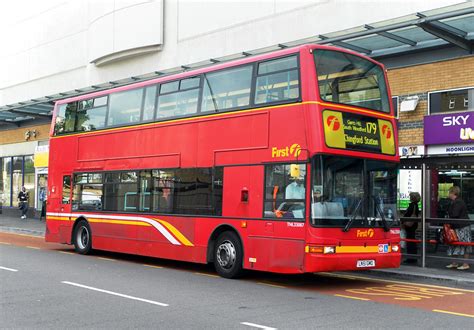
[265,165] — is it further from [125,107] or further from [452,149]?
[452,149]

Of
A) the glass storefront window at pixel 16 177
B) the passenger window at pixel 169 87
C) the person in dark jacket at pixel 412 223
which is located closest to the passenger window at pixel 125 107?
the passenger window at pixel 169 87

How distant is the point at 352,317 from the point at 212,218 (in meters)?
4.71

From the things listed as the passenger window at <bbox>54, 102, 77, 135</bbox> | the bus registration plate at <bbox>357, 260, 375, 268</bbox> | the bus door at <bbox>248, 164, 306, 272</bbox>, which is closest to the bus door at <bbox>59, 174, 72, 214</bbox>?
the passenger window at <bbox>54, 102, 77, 135</bbox>

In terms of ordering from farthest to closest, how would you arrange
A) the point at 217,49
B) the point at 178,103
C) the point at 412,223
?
the point at 217,49 < the point at 412,223 < the point at 178,103

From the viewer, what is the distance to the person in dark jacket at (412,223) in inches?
557

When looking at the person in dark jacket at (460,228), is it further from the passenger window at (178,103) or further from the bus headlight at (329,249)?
the passenger window at (178,103)

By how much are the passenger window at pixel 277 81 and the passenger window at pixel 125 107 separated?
408cm

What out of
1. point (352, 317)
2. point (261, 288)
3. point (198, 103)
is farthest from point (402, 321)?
point (198, 103)

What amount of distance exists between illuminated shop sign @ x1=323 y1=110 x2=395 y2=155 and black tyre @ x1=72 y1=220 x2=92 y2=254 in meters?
8.19

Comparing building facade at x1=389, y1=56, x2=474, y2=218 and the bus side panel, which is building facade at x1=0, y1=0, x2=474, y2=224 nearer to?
building facade at x1=389, y1=56, x2=474, y2=218

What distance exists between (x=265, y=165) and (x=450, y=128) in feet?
22.1

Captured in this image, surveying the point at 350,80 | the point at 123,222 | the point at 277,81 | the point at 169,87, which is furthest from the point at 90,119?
the point at 350,80

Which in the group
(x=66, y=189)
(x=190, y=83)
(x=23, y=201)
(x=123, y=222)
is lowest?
(x=123, y=222)

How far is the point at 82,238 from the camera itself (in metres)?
16.0
